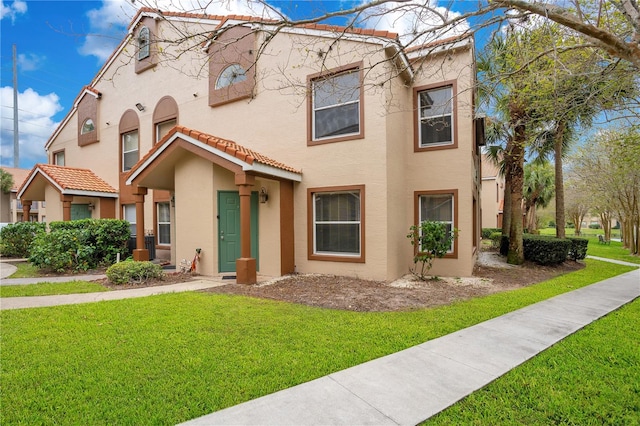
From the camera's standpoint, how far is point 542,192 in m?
30.3

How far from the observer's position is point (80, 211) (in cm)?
1547

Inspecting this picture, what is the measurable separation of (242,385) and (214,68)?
37.8 ft

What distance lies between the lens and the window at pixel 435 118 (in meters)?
9.92

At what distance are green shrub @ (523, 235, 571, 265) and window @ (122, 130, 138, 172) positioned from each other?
56.1ft

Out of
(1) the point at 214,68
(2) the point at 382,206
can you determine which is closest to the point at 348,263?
(2) the point at 382,206

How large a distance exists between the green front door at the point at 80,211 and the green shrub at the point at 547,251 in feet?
63.9

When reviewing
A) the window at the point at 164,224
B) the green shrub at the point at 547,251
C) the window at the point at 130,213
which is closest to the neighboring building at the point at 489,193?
the green shrub at the point at 547,251

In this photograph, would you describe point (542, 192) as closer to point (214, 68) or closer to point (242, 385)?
point (214, 68)

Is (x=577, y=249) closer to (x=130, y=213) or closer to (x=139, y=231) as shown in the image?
(x=139, y=231)

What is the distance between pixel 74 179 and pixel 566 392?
1804 cm

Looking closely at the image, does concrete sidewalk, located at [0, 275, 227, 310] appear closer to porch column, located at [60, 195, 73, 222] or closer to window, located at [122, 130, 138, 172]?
porch column, located at [60, 195, 73, 222]

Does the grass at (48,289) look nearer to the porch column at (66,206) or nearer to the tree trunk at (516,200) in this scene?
the porch column at (66,206)

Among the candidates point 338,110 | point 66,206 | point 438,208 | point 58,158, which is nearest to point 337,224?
point 438,208

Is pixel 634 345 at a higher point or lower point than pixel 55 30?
lower
